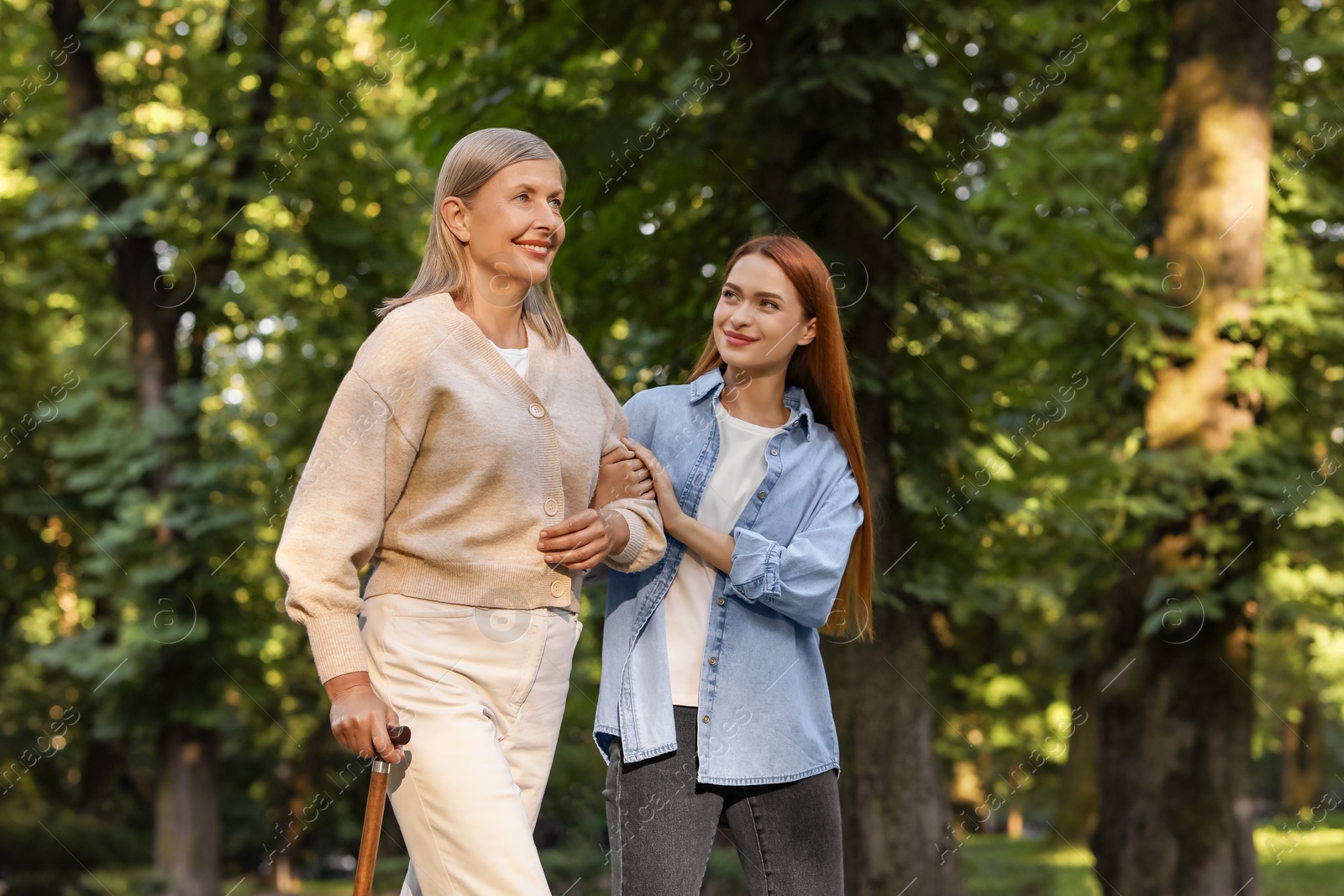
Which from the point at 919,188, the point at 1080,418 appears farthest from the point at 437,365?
the point at 1080,418

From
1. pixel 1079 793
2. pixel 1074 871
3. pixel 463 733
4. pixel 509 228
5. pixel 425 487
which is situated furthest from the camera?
pixel 1079 793

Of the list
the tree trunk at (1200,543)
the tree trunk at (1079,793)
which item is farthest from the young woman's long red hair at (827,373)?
the tree trunk at (1079,793)

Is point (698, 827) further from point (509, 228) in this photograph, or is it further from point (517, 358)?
point (509, 228)

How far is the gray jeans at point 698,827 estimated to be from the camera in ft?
9.52

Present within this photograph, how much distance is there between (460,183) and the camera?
2773 millimetres

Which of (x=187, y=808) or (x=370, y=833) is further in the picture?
(x=187, y=808)

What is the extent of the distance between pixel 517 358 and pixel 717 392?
2.22 feet

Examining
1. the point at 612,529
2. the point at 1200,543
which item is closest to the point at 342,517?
the point at 612,529

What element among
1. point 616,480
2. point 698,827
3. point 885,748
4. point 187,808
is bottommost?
point 187,808

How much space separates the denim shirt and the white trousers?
0.38 meters

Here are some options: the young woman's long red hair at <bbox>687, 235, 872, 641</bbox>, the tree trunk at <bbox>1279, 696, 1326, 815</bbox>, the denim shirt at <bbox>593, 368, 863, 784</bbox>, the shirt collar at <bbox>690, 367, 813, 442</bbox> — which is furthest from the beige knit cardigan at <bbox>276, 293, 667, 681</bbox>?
the tree trunk at <bbox>1279, 696, 1326, 815</bbox>

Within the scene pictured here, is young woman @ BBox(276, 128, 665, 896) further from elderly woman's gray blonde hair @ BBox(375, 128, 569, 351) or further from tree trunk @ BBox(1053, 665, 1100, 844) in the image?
tree trunk @ BBox(1053, 665, 1100, 844)

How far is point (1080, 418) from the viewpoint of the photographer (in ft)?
33.9

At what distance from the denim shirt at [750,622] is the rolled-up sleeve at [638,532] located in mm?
174
